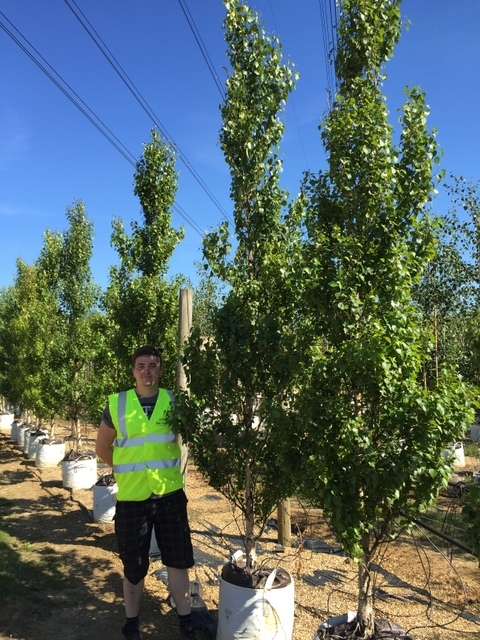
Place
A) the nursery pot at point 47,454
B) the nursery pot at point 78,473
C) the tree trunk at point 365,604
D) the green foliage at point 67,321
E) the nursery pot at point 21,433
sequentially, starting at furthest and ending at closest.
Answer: the nursery pot at point 21,433
the nursery pot at point 47,454
the green foliage at point 67,321
the nursery pot at point 78,473
the tree trunk at point 365,604

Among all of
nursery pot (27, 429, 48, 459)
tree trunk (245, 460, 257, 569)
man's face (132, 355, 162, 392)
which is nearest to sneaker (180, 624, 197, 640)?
tree trunk (245, 460, 257, 569)

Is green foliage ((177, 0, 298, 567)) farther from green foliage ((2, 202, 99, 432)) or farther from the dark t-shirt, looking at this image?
green foliage ((2, 202, 99, 432))

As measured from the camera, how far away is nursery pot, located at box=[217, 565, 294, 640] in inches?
143

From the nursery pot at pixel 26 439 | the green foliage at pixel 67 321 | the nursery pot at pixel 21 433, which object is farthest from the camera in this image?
the nursery pot at pixel 21 433

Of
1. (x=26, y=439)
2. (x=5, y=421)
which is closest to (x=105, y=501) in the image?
(x=26, y=439)

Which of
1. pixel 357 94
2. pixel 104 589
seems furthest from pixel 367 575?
pixel 357 94

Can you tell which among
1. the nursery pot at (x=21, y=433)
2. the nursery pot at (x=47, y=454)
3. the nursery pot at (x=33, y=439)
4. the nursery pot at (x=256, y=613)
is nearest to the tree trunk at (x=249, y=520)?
the nursery pot at (x=256, y=613)

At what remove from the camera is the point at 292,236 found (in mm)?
A: 4387

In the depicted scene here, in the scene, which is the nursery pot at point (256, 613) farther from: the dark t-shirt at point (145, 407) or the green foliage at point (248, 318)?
the dark t-shirt at point (145, 407)

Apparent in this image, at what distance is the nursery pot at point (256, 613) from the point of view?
3621 millimetres

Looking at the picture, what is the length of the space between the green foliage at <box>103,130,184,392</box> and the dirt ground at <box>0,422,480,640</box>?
222 cm

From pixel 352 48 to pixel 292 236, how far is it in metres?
1.48

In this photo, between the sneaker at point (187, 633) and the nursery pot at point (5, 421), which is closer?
the sneaker at point (187, 633)

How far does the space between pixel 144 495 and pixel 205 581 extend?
2179mm
